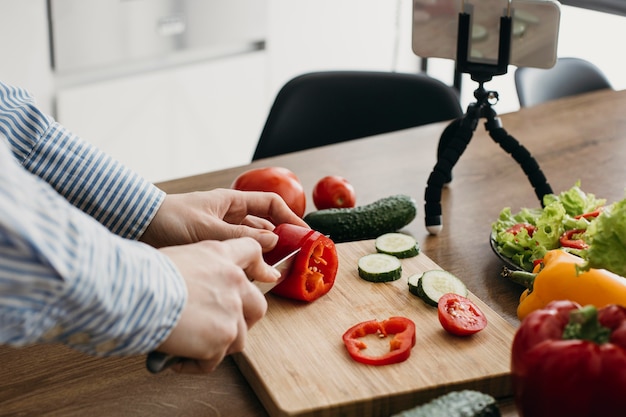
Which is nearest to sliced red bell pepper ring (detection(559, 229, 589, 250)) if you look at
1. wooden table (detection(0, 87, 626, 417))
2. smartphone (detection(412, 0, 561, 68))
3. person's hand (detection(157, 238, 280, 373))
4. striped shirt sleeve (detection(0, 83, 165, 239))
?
wooden table (detection(0, 87, 626, 417))

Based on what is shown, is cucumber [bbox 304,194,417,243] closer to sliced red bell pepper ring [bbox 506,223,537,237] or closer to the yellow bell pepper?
sliced red bell pepper ring [bbox 506,223,537,237]

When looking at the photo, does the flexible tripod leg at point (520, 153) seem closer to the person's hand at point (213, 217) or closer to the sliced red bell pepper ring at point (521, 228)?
the sliced red bell pepper ring at point (521, 228)

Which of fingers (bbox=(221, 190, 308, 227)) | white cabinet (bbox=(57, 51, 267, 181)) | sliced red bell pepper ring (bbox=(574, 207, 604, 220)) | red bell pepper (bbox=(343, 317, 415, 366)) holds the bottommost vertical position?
white cabinet (bbox=(57, 51, 267, 181))

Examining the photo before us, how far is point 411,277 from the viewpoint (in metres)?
1.46

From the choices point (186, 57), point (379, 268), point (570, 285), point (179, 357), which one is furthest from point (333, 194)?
point (186, 57)

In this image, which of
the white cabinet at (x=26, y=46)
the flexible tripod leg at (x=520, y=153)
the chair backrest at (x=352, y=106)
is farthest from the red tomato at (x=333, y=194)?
the white cabinet at (x=26, y=46)

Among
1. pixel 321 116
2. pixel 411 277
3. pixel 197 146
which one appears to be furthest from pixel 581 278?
pixel 197 146

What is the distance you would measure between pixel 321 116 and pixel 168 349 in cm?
152

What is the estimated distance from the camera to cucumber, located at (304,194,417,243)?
1.67 metres

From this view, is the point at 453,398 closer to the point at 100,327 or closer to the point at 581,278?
the point at 581,278

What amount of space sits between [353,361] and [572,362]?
0.38 metres

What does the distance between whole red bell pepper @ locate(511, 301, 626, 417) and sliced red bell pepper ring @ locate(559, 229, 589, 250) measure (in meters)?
0.48

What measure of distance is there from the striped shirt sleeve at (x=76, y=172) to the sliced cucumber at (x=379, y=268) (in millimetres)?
380

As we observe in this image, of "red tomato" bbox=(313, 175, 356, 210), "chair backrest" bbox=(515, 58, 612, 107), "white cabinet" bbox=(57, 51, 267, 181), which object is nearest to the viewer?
"red tomato" bbox=(313, 175, 356, 210)
